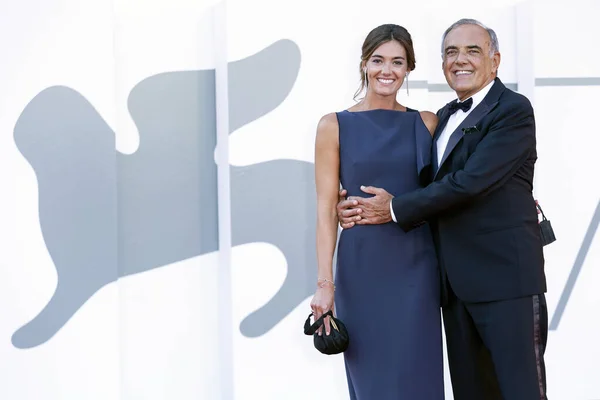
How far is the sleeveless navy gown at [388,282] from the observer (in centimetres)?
254

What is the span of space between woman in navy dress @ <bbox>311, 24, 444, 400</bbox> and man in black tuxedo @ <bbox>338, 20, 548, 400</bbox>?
59 millimetres

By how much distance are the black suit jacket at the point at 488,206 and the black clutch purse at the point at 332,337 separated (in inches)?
15.5

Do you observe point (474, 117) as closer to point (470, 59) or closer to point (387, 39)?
point (470, 59)

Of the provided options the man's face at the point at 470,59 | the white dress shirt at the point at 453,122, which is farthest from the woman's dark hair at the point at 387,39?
the white dress shirt at the point at 453,122

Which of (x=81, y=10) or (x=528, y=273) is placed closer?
(x=528, y=273)

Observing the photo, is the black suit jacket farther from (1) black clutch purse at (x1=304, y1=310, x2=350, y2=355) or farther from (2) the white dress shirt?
(1) black clutch purse at (x1=304, y1=310, x2=350, y2=355)

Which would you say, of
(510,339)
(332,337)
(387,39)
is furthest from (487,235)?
(387,39)

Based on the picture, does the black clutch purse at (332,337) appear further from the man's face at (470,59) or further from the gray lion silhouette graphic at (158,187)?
the gray lion silhouette graphic at (158,187)

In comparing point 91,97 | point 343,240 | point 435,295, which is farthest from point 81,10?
point 435,295

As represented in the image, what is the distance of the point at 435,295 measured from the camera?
2.58 metres

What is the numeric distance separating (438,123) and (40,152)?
1873 millimetres

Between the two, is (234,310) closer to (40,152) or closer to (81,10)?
(40,152)

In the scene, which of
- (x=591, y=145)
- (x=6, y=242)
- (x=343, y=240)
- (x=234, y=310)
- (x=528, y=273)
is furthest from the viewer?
(x=591, y=145)

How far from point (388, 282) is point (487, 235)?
36 centimetres
